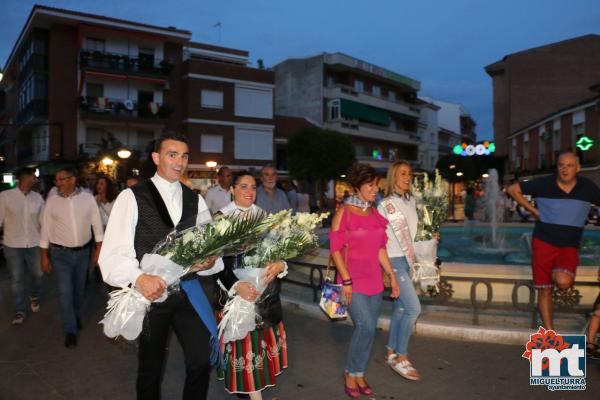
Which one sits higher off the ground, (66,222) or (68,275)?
(66,222)

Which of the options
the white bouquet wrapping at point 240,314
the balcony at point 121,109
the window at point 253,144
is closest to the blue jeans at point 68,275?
the white bouquet wrapping at point 240,314

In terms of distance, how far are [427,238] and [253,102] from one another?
31932 mm

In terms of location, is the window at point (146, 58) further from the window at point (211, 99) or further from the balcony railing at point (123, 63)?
the window at point (211, 99)

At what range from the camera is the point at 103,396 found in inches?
166

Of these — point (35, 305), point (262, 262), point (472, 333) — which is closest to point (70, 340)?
point (35, 305)

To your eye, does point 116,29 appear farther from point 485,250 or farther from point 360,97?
point 485,250

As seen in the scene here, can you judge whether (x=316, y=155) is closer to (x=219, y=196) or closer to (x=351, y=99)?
(x=351, y=99)

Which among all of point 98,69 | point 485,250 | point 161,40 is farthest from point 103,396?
point 161,40

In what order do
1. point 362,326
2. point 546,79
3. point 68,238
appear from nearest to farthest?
point 362,326
point 68,238
point 546,79

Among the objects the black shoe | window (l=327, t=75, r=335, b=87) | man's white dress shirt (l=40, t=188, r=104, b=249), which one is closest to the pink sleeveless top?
man's white dress shirt (l=40, t=188, r=104, b=249)

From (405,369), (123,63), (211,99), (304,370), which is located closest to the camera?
(405,369)

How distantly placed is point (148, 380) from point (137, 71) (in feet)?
104

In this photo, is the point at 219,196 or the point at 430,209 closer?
the point at 430,209

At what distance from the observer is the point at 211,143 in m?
34.1
